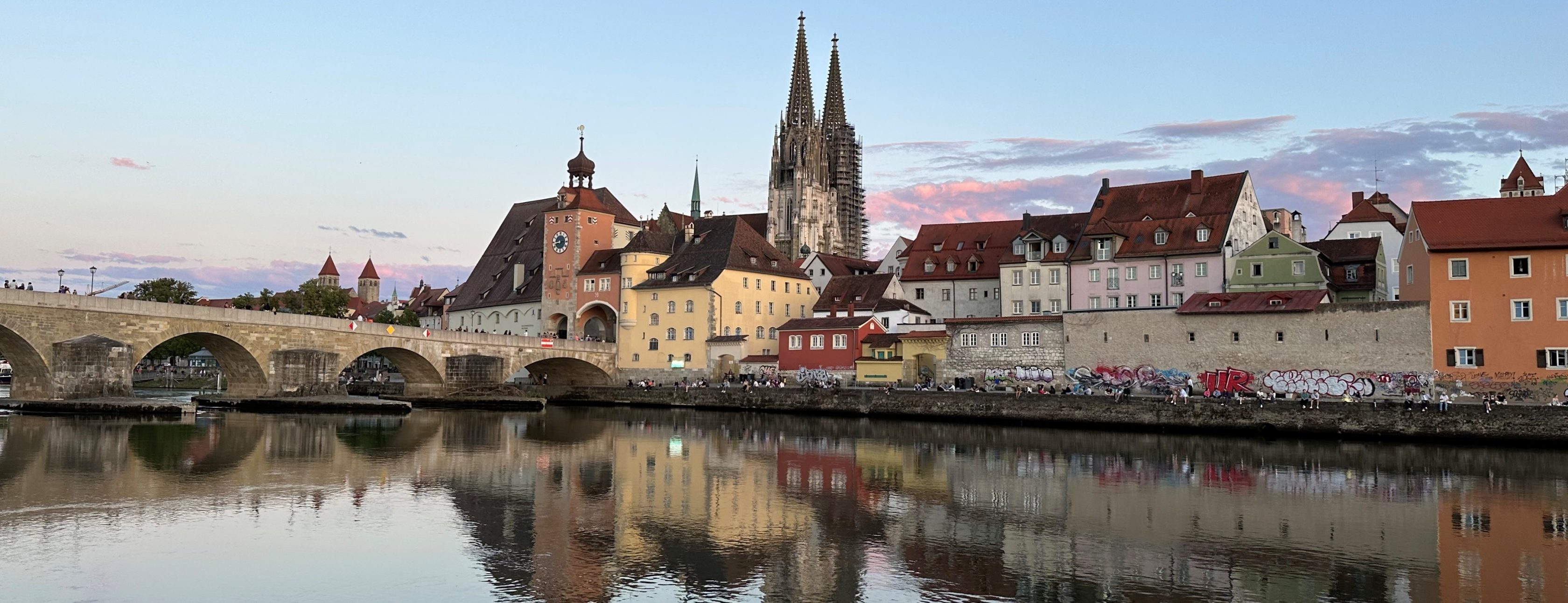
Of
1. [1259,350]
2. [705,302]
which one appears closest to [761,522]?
[1259,350]

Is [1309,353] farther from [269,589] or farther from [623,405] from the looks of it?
[269,589]

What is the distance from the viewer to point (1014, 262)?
2511 inches

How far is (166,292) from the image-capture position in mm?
83688

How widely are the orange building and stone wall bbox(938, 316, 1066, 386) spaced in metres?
15.9

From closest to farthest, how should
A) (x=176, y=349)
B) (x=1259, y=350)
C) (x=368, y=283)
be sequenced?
(x=1259, y=350)
(x=176, y=349)
(x=368, y=283)

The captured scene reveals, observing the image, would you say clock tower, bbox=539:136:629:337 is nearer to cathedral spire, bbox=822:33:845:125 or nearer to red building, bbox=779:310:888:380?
red building, bbox=779:310:888:380

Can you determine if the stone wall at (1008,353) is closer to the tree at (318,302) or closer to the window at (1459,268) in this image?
the window at (1459,268)

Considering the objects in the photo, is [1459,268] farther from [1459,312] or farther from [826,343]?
[826,343]

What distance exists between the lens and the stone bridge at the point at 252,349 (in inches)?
1714

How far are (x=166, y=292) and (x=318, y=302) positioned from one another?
1096 cm

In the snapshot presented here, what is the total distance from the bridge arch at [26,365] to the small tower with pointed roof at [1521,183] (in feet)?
323

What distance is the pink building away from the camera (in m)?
57.7

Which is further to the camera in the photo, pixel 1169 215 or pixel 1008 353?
pixel 1169 215

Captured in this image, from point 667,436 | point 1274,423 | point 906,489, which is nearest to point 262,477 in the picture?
point 906,489
